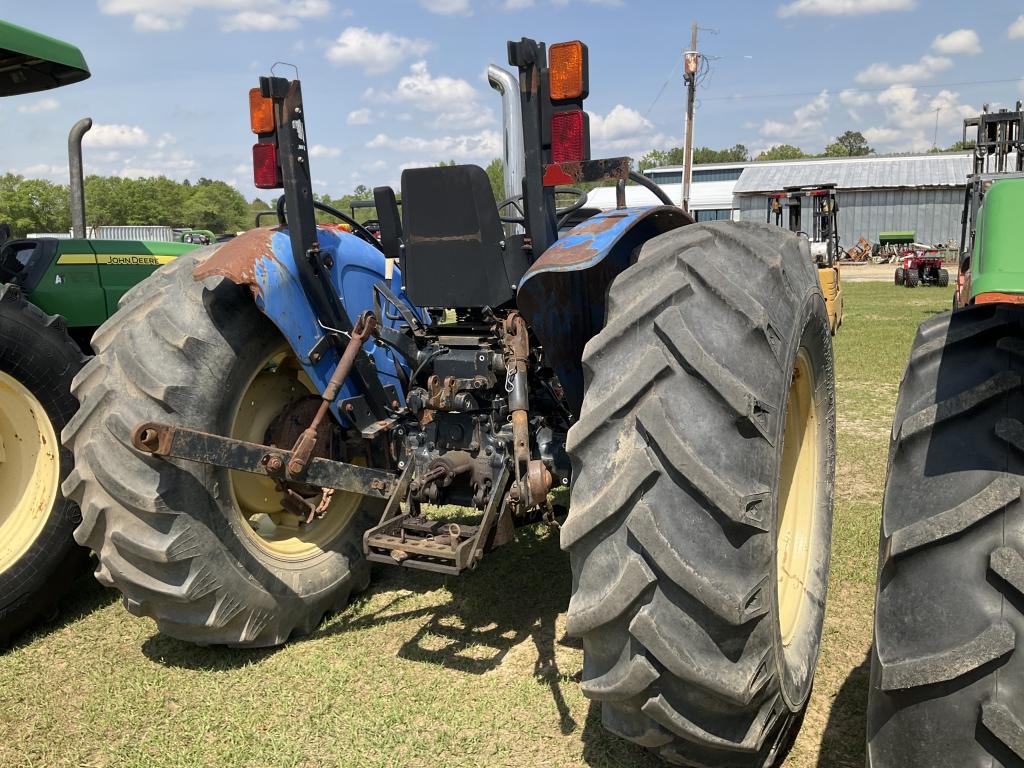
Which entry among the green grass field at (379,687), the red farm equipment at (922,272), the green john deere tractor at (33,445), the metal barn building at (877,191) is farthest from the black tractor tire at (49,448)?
the metal barn building at (877,191)

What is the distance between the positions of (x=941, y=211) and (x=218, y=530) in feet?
158

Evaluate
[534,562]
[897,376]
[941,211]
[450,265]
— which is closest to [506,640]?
[534,562]

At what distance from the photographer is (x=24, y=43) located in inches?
158

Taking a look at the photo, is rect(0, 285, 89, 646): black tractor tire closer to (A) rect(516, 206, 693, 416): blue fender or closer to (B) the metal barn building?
(A) rect(516, 206, 693, 416): blue fender

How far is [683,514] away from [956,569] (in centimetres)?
63

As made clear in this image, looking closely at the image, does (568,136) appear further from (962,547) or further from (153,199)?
(153,199)

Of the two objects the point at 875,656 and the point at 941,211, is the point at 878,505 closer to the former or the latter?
the point at 875,656

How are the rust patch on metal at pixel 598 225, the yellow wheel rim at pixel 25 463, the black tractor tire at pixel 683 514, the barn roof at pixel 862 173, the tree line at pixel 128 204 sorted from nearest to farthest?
the black tractor tire at pixel 683 514, the rust patch on metal at pixel 598 225, the yellow wheel rim at pixel 25 463, the barn roof at pixel 862 173, the tree line at pixel 128 204

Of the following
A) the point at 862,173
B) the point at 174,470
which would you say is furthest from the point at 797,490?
the point at 862,173

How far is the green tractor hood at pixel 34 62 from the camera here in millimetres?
3965

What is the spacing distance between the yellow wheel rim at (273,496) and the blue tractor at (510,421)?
0.01 m

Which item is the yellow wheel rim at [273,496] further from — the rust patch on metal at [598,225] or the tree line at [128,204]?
the tree line at [128,204]

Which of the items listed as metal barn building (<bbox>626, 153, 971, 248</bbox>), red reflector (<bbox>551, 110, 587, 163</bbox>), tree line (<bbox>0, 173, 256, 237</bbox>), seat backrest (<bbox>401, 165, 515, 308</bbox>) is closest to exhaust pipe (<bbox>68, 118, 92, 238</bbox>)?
seat backrest (<bbox>401, 165, 515, 308</bbox>)

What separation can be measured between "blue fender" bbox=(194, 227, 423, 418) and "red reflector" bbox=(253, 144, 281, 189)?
0.22m
